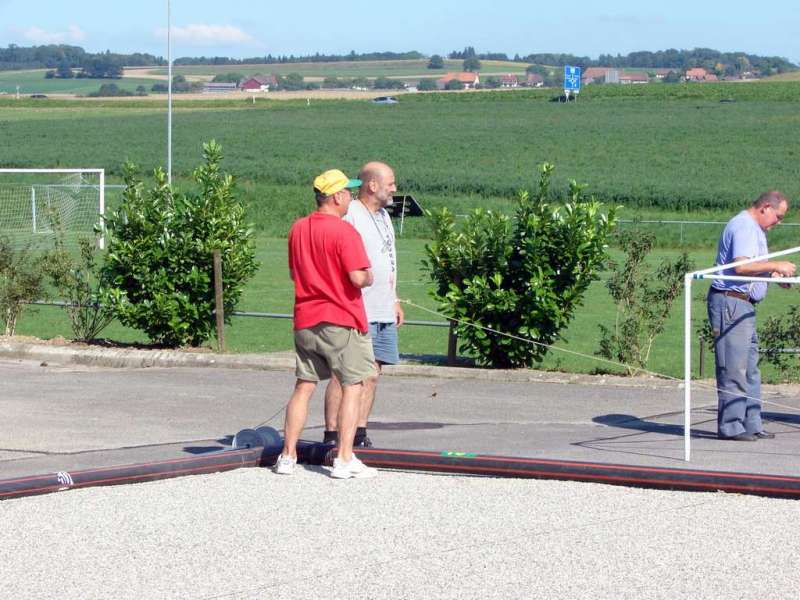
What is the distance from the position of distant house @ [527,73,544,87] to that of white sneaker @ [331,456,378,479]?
151702mm

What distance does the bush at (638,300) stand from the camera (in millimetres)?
13211

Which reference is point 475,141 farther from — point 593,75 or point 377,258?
point 593,75

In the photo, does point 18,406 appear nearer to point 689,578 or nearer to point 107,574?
point 107,574

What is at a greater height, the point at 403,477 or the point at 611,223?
the point at 611,223

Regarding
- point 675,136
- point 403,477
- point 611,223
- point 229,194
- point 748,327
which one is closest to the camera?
point 403,477

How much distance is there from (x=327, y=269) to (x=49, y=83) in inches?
5951

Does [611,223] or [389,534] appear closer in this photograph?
[389,534]

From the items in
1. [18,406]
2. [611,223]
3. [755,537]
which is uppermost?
[611,223]

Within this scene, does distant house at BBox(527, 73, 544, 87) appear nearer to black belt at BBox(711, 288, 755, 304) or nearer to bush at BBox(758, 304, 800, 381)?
bush at BBox(758, 304, 800, 381)

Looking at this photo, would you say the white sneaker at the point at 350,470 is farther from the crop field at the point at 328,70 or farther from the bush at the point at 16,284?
the crop field at the point at 328,70

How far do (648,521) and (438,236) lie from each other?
7087 mm

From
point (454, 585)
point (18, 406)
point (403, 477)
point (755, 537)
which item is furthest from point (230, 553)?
point (18, 406)

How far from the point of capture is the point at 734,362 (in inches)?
354

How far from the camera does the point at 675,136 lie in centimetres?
7394
